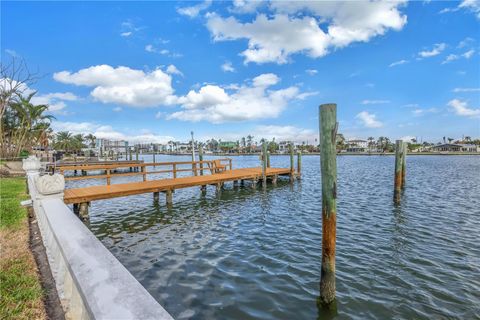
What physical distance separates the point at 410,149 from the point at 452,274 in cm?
14370

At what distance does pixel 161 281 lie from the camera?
20.2 feet

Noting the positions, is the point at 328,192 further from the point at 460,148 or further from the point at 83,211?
the point at 460,148

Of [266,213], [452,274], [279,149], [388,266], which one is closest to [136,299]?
[388,266]

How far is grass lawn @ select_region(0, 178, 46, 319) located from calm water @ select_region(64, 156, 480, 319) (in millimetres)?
2293

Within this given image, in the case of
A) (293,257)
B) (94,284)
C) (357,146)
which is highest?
(357,146)

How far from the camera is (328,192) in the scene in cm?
541

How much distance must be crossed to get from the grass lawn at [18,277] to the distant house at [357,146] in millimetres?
146733

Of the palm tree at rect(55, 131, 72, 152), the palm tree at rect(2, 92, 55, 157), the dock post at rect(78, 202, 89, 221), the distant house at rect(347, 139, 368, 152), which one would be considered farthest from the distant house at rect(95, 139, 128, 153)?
the distant house at rect(347, 139, 368, 152)

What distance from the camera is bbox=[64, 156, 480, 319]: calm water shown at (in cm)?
525

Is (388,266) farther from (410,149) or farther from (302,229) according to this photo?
(410,149)

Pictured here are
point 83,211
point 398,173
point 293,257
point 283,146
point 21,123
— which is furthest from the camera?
point 283,146

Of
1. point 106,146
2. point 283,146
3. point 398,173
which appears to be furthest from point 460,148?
point 106,146

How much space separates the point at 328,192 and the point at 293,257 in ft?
9.23

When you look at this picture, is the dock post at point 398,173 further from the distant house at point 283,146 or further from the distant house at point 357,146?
the distant house at point 283,146
